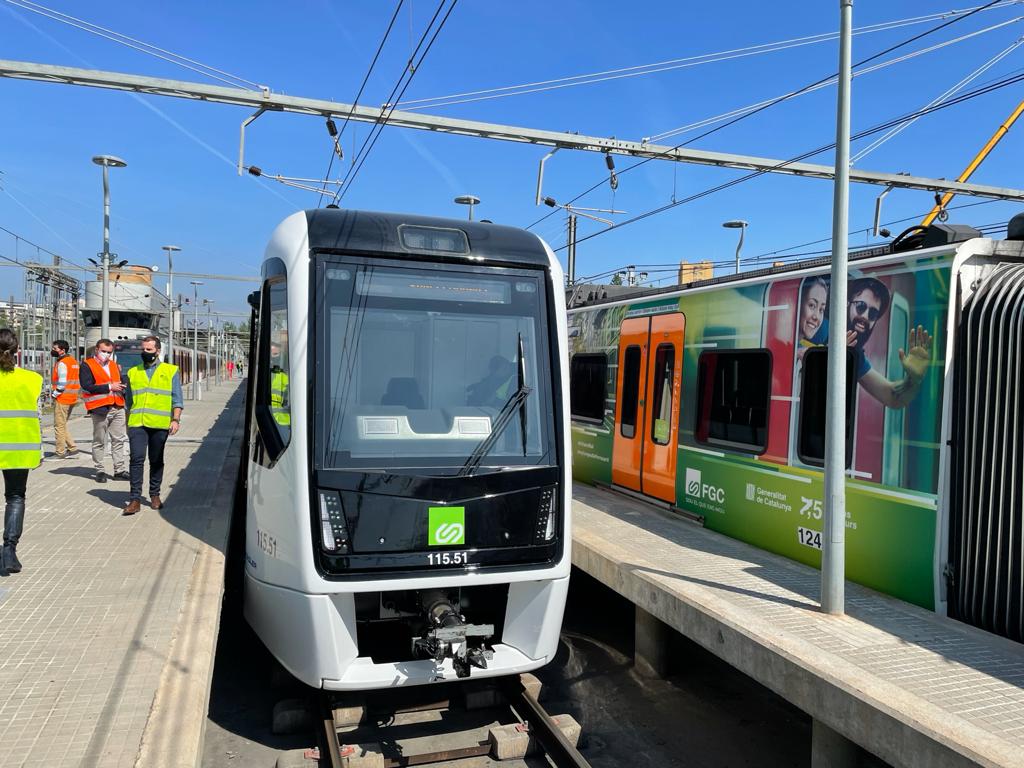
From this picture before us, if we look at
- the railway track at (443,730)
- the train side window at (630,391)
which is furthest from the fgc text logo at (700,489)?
the railway track at (443,730)

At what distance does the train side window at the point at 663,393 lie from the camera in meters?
8.85

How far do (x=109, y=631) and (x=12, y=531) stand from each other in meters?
1.67

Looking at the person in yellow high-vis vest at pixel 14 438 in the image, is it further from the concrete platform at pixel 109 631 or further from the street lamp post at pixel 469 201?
the street lamp post at pixel 469 201

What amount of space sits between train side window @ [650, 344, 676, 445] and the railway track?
367cm

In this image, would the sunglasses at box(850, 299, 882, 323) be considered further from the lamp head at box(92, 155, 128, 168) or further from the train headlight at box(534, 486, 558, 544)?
the lamp head at box(92, 155, 128, 168)

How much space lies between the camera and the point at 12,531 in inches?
238

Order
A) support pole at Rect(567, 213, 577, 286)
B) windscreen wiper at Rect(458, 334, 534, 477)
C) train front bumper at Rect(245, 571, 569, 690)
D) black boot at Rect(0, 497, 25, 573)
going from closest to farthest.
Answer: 1. train front bumper at Rect(245, 571, 569, 690)
2. windscreen wiper at Rect(458, 334, 534, 477)
3. black boot at Rect(0, 497, 25, 573)
4. support pole at Rect(567, 213, 577, 286)

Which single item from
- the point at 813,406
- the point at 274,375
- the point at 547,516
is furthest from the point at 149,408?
the point at 813,406

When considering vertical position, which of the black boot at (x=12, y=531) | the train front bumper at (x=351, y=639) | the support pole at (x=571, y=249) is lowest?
the train front bumper at (x=351, y=639)

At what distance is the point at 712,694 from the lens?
6766mm

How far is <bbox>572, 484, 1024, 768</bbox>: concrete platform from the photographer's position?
3.98m

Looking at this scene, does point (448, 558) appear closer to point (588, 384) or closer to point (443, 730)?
point (443, 730)

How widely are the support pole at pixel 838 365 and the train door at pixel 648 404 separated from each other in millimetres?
3182

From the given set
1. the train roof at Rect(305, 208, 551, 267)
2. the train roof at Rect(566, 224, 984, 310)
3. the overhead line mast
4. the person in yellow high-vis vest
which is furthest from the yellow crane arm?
the person in yellow high-vis vest
